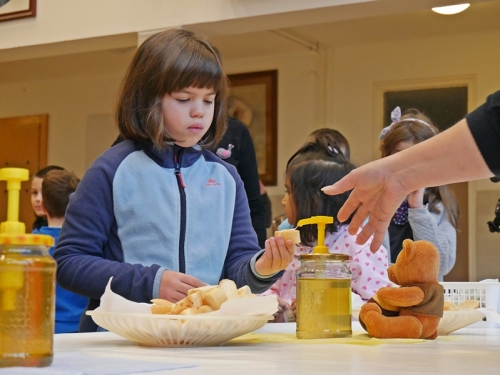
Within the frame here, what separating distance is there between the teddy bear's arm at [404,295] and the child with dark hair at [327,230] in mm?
925

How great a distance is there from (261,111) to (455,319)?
5.22 m

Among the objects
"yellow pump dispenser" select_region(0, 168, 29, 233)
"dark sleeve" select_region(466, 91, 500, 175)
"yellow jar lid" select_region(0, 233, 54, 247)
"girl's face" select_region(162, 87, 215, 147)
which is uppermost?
"girl's face" select_region(162, 87, 215, 147)

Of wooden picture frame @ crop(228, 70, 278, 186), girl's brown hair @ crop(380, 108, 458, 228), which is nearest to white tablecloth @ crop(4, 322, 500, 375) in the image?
girl's brown hair @ crop(380, 108, 458, 228)

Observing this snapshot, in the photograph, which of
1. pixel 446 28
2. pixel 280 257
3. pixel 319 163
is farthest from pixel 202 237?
pixel 446 28

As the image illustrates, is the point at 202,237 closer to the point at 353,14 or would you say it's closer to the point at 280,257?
the point at 280,257

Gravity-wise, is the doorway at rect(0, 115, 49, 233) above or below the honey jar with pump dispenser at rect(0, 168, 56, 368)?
above

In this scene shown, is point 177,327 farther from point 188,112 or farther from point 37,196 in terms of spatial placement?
point 37,196

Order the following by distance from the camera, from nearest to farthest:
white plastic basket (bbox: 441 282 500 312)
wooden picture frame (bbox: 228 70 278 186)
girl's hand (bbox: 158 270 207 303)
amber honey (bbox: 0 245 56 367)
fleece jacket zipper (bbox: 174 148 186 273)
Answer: amber honey (bbox: 0 245 56 367), girl's hand (bbox: 158 270 207 303), fleece jacket zipper (bbox: 174 148 186 273), white plastic basket (bbox: 441 282 500 312), wooden picture frame (bbox: 228 70 278 186)

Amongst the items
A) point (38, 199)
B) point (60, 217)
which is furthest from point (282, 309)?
point (38, 199)

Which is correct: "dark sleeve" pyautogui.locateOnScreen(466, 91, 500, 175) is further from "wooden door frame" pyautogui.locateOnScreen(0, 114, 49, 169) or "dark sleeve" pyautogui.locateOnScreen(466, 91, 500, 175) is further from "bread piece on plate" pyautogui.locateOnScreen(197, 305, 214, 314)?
"wooden door frame" pyautogui.locateOnScreen(0, 114, 49, 169)

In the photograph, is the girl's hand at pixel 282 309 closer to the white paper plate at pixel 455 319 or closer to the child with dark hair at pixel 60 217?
the white paper plate at pixel 455 319

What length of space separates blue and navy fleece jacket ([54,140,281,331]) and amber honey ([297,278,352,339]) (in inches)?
11.6

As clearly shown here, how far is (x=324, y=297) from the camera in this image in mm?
1247

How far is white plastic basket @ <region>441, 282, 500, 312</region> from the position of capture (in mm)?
1960
